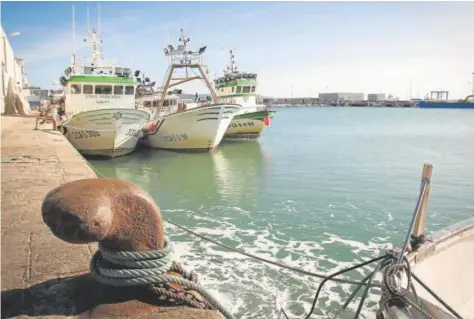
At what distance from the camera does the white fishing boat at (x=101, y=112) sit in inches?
739

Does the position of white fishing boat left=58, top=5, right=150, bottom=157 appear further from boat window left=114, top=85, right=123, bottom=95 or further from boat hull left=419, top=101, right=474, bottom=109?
boat hull left=419, top=101, right=474, bottom=109

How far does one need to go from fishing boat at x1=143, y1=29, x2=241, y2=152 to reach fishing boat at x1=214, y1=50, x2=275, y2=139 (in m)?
5.53

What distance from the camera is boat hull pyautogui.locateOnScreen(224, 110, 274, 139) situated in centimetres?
2956

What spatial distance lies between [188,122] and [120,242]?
20105 mm

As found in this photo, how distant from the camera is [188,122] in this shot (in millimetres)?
22344

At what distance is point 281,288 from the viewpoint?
6352 mm

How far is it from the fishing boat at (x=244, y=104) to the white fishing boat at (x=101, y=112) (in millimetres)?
9846

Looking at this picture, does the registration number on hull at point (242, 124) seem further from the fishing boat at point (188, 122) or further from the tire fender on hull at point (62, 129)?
the tire fender on hull at point (62, 129)

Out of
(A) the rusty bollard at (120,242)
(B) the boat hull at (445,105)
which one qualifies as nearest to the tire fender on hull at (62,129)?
(A) the rusty bollard at (120,242)

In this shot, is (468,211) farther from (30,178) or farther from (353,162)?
(30,178)

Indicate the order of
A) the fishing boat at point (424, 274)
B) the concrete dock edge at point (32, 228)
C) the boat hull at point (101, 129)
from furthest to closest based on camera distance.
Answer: the boat hull at point (101, 129)
the concrete dock edge at point (32, 228)
the fishing boat at point (424, 274)

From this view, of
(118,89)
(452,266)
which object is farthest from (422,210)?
(118,89)

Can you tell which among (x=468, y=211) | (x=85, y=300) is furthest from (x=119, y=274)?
(x=468, y=211)

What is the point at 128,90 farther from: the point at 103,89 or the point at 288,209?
the point at 288,209
